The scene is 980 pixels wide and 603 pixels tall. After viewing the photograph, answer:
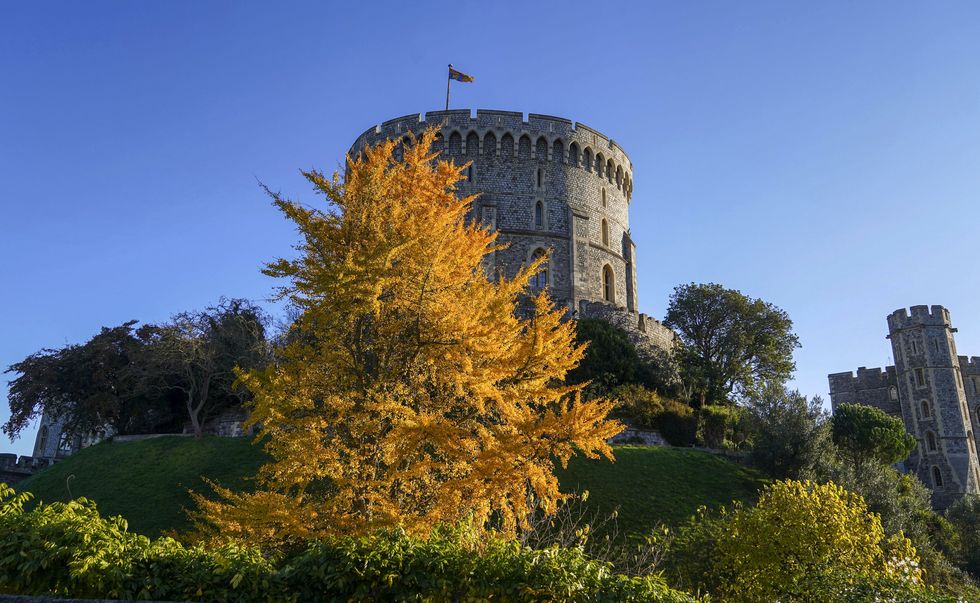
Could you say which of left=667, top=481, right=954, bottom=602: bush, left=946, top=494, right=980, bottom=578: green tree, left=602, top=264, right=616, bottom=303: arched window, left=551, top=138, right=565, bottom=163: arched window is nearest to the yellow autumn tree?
left=667, top=481, right=954, bottom=602: bush

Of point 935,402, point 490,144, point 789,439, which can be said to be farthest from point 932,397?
point 490,144

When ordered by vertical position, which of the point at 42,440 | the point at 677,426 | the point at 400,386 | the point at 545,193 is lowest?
the point at 400,386

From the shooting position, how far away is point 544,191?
4375 cm

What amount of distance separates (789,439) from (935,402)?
3036cm

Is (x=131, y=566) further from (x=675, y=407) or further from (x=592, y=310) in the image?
(x=592, y=310)

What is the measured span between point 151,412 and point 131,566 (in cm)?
3146

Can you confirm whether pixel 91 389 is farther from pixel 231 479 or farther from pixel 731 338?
pixel 731 338

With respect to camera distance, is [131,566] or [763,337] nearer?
[131,566]

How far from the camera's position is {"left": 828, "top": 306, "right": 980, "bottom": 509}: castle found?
149 ft

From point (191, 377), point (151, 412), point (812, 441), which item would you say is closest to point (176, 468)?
point (191, 377)

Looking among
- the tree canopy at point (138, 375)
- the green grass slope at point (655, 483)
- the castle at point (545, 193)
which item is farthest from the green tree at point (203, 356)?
the green grass slope at point (655, 483)

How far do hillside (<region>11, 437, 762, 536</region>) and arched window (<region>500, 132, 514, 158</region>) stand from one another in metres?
23.5

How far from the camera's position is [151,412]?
35250mm

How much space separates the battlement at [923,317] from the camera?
4966 centimetres
